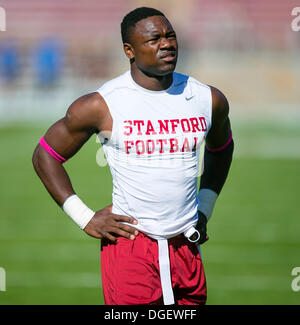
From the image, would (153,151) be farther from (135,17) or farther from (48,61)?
(48,61)

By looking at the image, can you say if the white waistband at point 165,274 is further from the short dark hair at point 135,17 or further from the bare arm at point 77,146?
the short dark hair at point 135,17

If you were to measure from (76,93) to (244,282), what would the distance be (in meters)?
16.7

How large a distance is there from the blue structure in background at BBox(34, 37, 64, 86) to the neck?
→ 20.0 meters

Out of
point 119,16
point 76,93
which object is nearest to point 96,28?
point 119,16

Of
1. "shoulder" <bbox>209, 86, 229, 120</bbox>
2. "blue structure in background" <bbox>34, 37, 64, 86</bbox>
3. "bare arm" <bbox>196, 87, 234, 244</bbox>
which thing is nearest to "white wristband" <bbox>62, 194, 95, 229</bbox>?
"bare arm" <bbox>196, 87, 234, 244</bbox>

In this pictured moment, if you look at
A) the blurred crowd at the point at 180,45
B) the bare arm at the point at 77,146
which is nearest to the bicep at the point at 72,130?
the bare arm at the point at 77,146

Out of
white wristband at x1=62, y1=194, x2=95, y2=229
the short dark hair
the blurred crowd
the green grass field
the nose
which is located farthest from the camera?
the blurred crowd

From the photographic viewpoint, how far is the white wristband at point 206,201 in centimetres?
385

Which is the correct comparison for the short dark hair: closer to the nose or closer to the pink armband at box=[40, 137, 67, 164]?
the nose

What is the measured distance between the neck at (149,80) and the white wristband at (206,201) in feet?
2.43

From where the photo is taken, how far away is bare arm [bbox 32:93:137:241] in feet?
11.1

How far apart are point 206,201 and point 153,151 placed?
2.09ft

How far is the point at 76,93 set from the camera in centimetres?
2242

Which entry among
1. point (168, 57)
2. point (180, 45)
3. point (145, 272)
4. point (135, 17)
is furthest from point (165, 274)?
point (180, 45)
